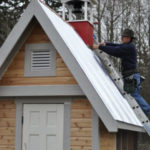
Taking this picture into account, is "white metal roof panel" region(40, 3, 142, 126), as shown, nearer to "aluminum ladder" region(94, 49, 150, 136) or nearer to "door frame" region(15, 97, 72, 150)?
"aluminum ladder" region(94, 49, 150, 136)

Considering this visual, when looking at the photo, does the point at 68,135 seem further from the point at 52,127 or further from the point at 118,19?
the point at 118,19

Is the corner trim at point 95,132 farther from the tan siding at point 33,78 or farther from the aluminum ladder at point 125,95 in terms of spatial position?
the aluminum ladder at point 125,95

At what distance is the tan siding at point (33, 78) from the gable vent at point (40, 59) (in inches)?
9.7

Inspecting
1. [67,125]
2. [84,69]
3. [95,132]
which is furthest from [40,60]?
[95,132]

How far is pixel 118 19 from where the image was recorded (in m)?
26.8

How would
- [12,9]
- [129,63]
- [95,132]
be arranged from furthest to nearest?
[12,9] → [129,63] → [95,132]

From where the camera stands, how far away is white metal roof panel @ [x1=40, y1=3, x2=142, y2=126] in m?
8.77

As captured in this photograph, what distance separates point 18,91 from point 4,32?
51.8 ft

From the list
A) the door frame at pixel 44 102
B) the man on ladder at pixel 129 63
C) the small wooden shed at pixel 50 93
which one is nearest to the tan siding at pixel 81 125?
the small wooden shed at pixel 50 93

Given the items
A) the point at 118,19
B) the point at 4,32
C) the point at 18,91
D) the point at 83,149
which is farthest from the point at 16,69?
the point at 118,19

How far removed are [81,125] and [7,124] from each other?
1882mm

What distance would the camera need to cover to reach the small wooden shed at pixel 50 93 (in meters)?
9.04

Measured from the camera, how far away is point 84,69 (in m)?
8.82

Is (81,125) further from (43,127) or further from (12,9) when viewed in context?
(12,9)
